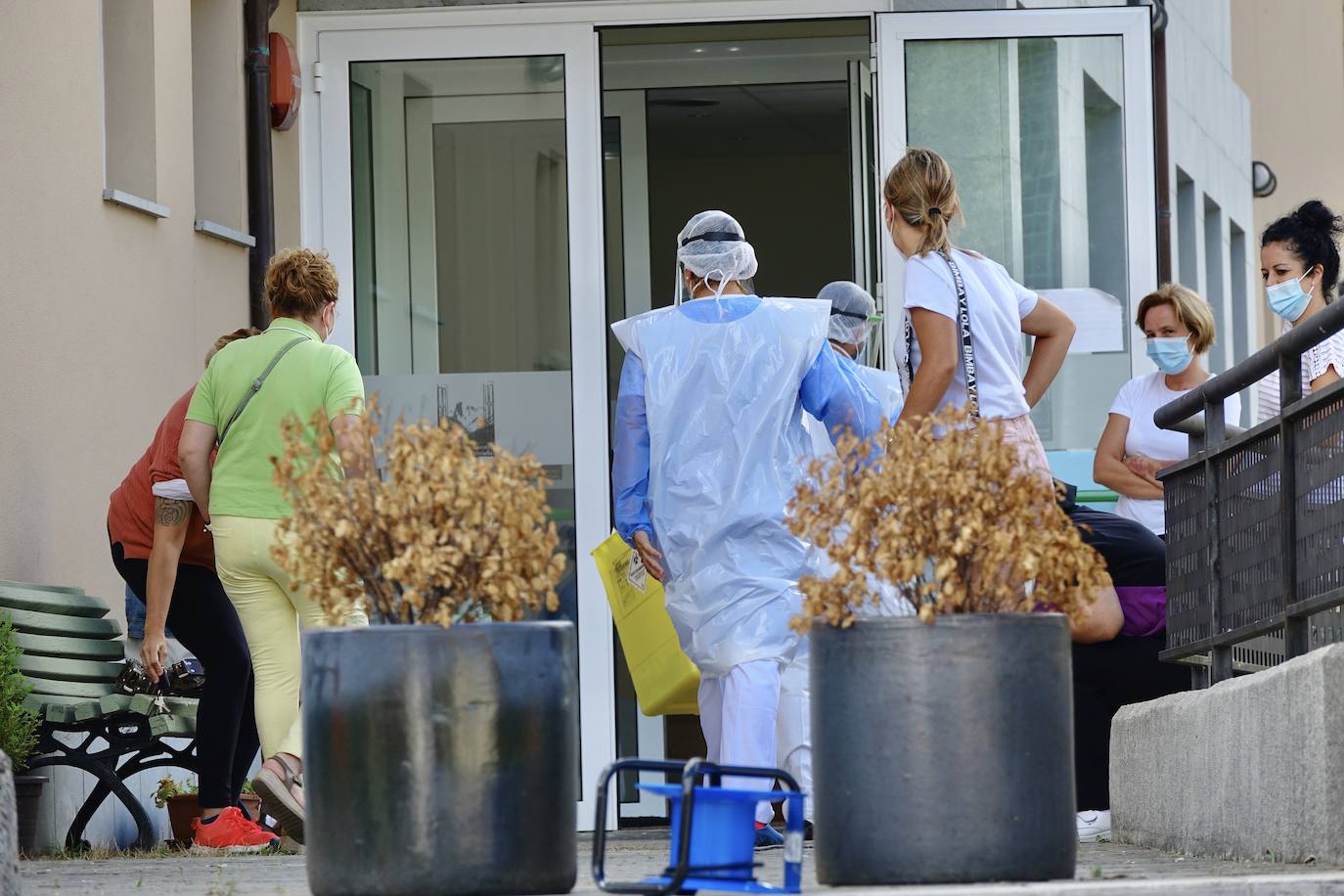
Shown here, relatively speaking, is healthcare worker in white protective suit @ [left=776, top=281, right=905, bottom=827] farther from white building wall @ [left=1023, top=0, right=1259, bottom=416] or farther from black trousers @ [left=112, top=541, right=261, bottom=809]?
white building wall @ [left=1023, top=0, right=1259, bottom=416]

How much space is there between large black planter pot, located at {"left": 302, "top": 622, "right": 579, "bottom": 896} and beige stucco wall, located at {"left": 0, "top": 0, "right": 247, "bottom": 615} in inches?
124

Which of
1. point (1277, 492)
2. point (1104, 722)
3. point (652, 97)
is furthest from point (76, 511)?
point (652, 97)

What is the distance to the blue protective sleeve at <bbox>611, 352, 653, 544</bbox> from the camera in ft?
19.3

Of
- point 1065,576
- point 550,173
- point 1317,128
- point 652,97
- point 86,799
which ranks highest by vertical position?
point 1317,128

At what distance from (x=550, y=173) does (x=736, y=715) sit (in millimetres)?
3874

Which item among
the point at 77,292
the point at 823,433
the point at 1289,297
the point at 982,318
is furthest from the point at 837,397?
the point at 77,292

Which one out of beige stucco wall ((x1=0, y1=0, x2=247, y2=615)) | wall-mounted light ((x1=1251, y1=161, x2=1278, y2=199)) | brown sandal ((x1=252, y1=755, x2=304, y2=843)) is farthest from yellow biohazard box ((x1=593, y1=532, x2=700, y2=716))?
wall-mounted light ((x1=1251, y1=161, x2=1278, y2=199))

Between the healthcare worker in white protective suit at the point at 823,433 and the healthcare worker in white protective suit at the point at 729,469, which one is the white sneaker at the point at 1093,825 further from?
the healthcare worker in white protective suit at the point at 729,469

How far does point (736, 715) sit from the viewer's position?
5.61 meters

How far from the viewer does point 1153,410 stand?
7.21 m

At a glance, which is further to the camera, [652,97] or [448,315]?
[652,97]

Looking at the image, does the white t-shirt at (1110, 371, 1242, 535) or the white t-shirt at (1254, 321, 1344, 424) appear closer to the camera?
the white t-shirt at (1254, 321, 1344, 424)

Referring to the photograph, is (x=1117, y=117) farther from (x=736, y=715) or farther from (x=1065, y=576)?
(x=1065, y=576)

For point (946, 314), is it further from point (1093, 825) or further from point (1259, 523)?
point (1093, 825)
